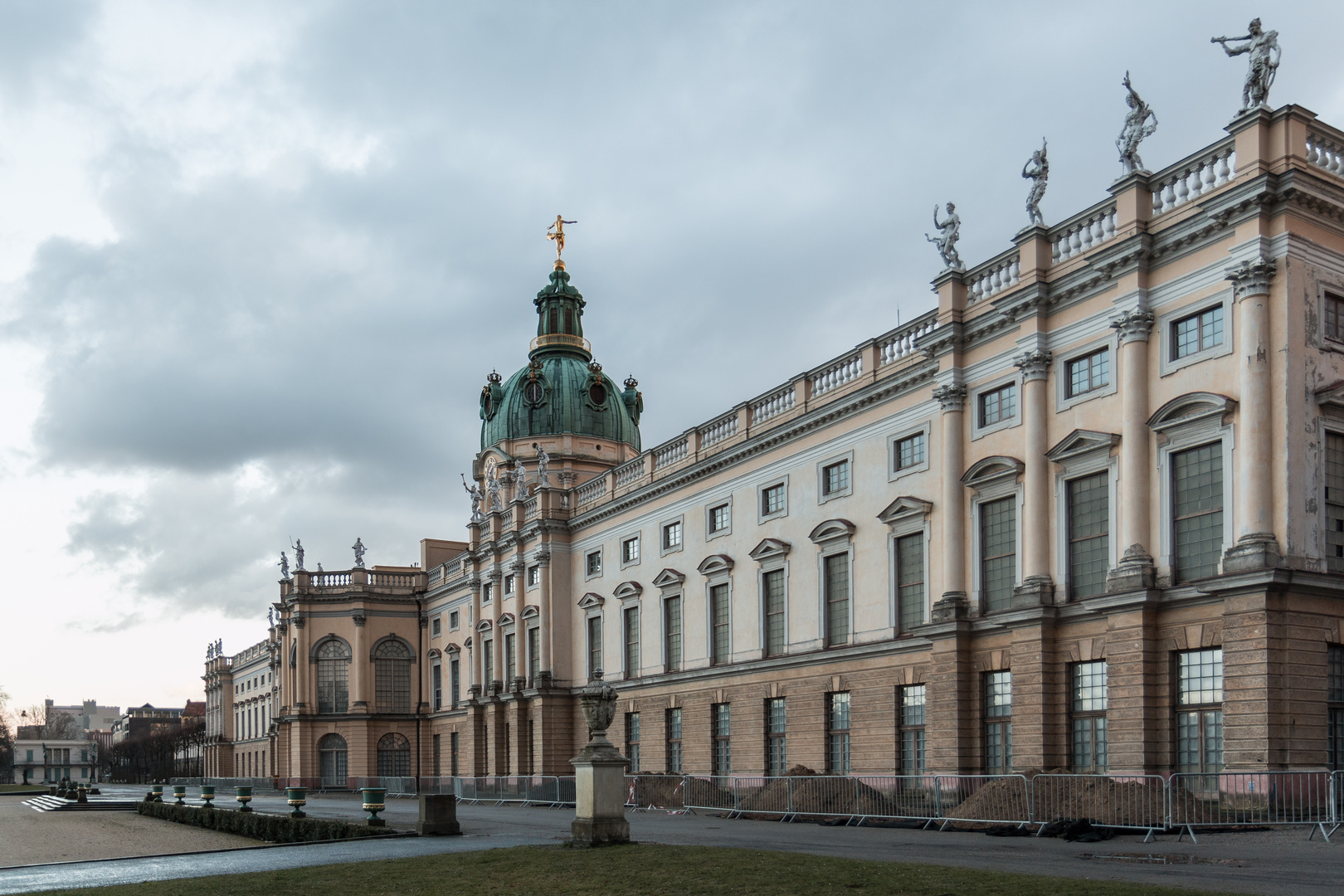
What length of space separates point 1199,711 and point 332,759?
63.9 m

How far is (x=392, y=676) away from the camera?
80.9 metres

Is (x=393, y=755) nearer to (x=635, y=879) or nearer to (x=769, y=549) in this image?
(x=769, y=549)

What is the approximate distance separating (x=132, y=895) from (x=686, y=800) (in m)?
21.8

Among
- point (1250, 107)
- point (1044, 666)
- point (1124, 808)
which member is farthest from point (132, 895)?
point (1250, 107)

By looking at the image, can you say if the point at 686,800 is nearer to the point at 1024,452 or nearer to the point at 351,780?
the point at 1024,452

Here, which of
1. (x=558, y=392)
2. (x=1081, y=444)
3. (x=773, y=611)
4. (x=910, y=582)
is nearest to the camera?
(x=1081, y=444)

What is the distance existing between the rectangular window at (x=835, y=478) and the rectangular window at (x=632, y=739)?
15.7 metres

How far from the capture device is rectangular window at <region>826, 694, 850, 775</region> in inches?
1538

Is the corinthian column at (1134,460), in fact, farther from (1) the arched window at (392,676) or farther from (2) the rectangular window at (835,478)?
(1) the arched window at (392,676)

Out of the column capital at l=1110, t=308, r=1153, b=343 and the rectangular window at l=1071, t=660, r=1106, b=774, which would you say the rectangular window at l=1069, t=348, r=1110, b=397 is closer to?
the column capital at l=1110, t=308, r=1153, b=343

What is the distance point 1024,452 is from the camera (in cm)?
3219

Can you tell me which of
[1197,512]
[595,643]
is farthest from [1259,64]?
[595,643]

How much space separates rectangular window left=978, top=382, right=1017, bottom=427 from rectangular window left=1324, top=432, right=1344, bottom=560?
8047 mm

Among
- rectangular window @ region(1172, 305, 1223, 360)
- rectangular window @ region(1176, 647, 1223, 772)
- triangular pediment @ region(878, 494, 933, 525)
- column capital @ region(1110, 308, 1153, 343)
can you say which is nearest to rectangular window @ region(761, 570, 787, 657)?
triangular pediment @ region(878, 494, 933, 525)
